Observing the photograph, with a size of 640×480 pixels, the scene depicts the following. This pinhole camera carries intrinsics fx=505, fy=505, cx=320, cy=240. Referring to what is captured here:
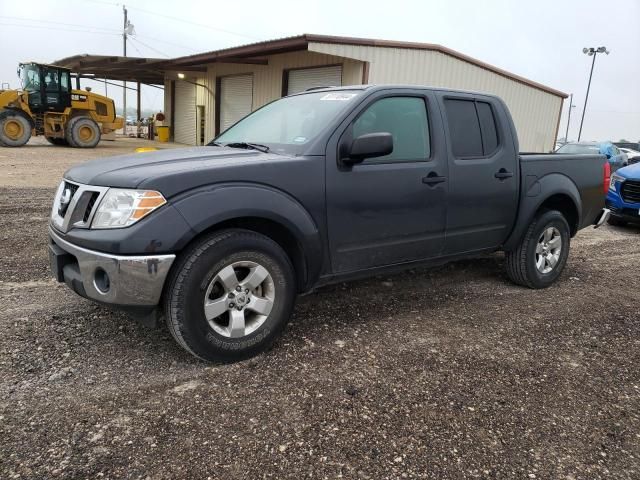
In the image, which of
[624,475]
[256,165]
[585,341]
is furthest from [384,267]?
[624,475]

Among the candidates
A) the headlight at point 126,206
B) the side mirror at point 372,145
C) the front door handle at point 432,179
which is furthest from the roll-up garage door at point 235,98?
the headlight at point 126,206

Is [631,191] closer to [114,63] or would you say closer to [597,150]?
[597,150]

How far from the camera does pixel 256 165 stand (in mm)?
3137

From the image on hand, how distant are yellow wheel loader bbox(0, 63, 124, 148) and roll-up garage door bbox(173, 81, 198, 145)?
5.64m

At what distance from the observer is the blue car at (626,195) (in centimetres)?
856

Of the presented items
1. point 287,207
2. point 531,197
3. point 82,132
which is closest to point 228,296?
point 287,207

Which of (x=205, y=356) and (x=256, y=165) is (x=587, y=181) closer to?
(x=256, y=165)

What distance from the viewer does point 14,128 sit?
1816 cm

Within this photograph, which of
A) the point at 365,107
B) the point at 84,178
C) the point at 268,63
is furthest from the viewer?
the point at 268,63

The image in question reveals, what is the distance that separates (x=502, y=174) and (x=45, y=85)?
19.4 m

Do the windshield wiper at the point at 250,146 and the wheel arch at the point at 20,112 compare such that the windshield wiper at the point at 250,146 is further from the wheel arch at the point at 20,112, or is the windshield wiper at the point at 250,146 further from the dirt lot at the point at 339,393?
the wheel arch at the point at 20,112

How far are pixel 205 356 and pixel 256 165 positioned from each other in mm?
1204

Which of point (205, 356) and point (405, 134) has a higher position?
point (405, 134)

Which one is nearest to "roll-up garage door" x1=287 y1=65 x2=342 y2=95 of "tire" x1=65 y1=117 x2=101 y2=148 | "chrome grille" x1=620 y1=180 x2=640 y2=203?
"chrome grille" x1=620 y1=180 x2=640 y2=203
